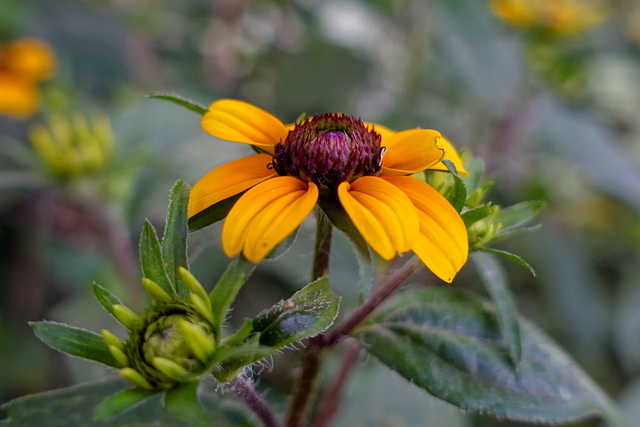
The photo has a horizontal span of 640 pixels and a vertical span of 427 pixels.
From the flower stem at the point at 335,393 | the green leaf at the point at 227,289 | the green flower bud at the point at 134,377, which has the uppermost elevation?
the green leaf at the point at 227,289

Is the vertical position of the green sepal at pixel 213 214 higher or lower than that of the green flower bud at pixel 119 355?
higher

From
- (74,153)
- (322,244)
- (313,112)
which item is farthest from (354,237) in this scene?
(313,112)

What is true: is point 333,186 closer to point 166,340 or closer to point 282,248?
point 282,248

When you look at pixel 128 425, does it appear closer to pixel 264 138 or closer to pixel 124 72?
pixel 264 138

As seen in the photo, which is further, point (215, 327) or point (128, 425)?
point (128, 425)

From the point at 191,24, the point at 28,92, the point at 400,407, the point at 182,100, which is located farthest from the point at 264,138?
the point at 191,24

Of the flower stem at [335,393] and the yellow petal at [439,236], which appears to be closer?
the yellow petal at [439,236]

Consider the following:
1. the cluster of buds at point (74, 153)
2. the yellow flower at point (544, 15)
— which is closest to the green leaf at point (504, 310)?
the cluster of buds at point (74, 153)

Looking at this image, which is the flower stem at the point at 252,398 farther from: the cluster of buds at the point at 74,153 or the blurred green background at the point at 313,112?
the cluster of buds at the point at 74,153
